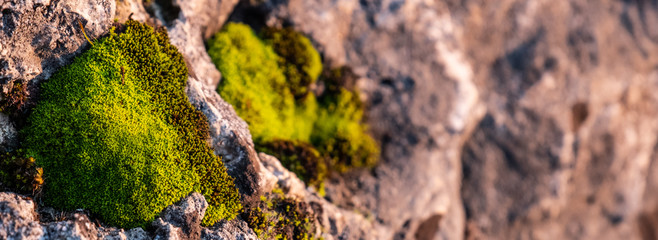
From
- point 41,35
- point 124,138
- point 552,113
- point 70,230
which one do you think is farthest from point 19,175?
point 552,113

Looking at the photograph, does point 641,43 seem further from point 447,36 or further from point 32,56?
point 32,56

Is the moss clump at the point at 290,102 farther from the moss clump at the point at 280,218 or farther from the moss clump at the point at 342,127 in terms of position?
the moss clump at the point at 280,218

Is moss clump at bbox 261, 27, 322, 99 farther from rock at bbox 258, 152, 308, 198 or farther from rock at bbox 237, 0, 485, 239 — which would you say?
rock at bbox 258, 152, 308, 198

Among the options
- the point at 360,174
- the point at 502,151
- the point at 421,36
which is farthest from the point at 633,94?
the point at 360,174

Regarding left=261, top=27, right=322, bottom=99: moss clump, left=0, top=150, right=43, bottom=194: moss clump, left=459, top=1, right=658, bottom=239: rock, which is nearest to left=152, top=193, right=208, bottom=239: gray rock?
left=0, top=150, right=43, bottom=194: moss clump

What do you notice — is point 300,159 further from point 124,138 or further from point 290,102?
point 124,138
